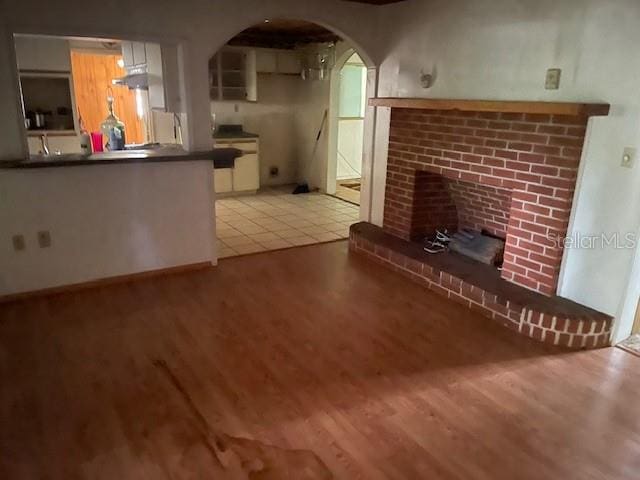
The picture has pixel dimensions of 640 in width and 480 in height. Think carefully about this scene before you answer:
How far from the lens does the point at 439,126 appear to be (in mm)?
3643

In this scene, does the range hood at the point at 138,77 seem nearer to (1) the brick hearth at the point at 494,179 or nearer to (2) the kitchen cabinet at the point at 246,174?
(2) the kitchen cabinet at the point at 246,174

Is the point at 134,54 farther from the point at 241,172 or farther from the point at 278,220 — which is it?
the point at 241,172

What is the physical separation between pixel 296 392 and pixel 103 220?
200 cm

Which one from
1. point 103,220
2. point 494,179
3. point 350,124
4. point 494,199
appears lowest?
point 103,220

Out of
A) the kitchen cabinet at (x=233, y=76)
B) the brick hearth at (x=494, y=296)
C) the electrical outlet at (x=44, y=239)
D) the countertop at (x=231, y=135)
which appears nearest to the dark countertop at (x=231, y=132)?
Result: the countertop at (x=231, y=135)

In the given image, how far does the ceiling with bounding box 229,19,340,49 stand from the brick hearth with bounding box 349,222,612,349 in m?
2.93

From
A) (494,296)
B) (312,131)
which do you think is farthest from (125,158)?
(312,131)

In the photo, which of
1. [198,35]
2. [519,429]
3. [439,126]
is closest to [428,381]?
[519,429]

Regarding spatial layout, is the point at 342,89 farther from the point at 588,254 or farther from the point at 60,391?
the point at 60,391

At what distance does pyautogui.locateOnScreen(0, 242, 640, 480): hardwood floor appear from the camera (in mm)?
1890

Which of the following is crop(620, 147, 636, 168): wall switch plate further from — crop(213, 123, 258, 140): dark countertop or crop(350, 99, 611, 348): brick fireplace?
crop(213, 123, 258, 140): dark countertop

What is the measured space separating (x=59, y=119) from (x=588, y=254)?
18.0 feet

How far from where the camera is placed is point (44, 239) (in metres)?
3.27

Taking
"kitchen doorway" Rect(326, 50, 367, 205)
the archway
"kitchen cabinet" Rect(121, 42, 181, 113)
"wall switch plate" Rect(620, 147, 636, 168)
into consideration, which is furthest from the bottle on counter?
"kitchen doorway" Rect(326, 50, 367, 205)
